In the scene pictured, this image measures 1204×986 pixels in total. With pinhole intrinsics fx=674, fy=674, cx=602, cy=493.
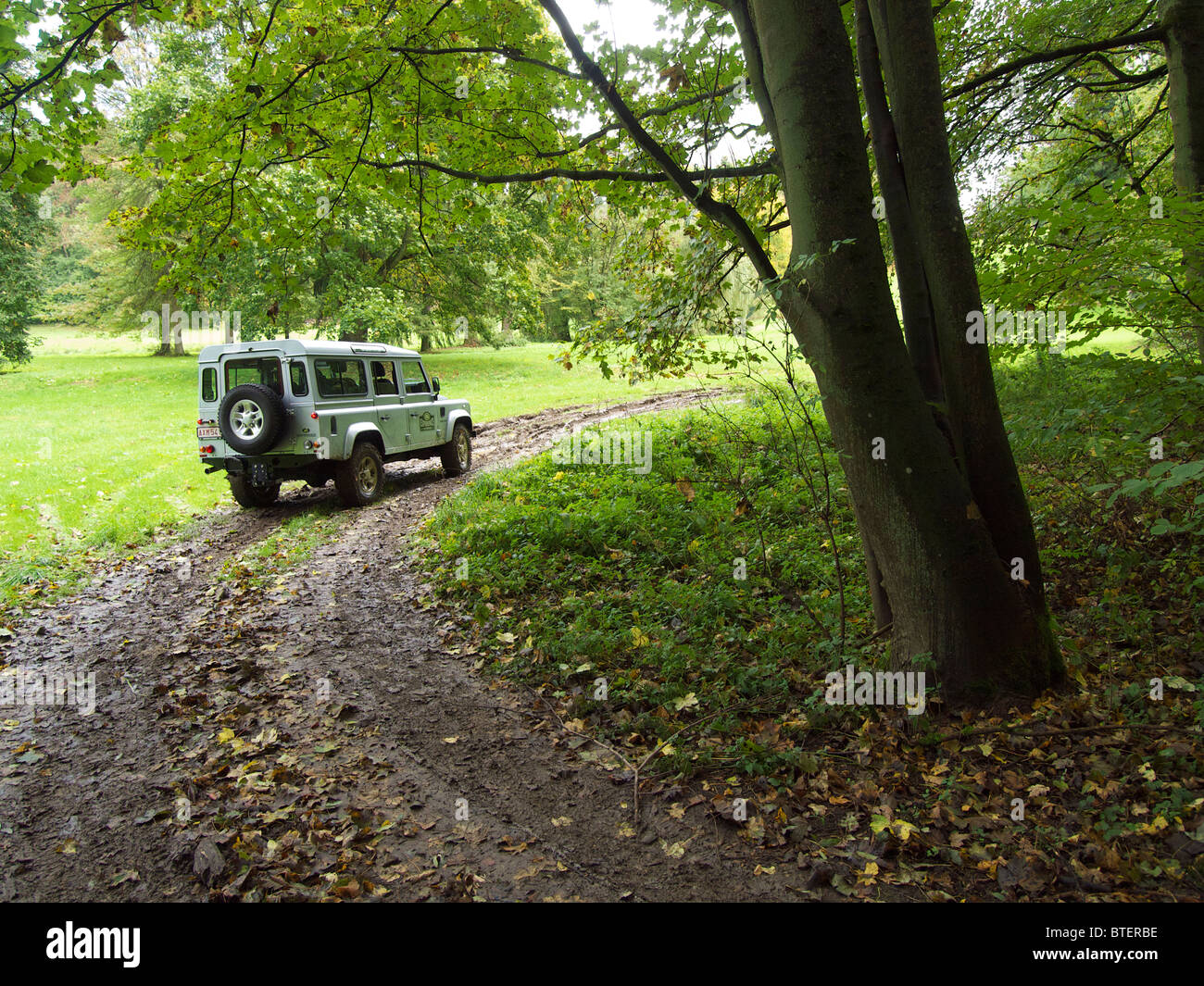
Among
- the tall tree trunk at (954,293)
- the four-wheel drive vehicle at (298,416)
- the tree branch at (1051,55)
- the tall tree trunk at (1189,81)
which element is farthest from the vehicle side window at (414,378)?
the tall tree trunk at (1189,81)

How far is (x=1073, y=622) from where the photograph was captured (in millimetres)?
5047

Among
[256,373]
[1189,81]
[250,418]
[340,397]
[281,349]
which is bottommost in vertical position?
[250,418]

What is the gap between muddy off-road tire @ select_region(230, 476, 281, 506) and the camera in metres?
10.6

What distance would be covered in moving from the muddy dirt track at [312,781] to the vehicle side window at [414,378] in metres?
5.93

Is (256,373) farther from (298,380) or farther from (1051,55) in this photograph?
(1051,55)

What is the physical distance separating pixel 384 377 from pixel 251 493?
284 centimetres

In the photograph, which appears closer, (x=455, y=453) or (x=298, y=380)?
(x=298, y=380)

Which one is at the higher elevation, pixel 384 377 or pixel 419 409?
pixel 384 377

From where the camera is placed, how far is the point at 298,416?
32.1 feet

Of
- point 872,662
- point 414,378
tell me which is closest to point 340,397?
point 414,378

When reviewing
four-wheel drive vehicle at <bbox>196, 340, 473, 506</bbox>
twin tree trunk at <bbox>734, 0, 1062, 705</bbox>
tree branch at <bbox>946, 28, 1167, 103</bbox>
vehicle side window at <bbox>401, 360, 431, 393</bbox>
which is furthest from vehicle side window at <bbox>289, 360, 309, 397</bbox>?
tree branch at <bbox>946, 28, 1167, 103</bbox>

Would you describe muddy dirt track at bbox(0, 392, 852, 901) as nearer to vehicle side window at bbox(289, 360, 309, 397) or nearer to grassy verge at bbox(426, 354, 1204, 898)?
grassy verge at bbox(426, 354, 1204, 898)

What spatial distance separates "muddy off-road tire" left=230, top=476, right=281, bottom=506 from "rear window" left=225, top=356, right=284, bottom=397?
1.45 metres

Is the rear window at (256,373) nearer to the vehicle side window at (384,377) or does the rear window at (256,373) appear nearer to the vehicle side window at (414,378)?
the vehicle side window at (384,377)
